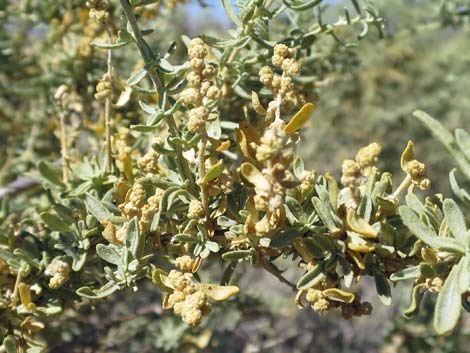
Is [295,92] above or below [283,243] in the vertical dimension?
above

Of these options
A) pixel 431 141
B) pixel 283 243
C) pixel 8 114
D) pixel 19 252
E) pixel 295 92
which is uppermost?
pixel 295 92

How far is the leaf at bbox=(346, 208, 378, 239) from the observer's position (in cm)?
62

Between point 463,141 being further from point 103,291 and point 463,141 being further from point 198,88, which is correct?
point 103,291

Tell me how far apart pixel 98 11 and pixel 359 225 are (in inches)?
16.7

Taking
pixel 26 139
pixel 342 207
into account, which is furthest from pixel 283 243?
pixel 26 139

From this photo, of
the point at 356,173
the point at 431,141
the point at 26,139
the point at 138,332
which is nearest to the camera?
the point at 356,173

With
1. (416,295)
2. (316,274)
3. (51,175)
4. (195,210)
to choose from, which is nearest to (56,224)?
(51,175)

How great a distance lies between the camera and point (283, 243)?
0.67 metres

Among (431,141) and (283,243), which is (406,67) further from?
(283,243)

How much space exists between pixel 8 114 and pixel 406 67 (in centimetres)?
257

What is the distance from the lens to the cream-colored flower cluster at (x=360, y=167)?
0.63 meters

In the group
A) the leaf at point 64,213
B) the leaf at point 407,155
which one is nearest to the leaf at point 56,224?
the leaf at point 64,213

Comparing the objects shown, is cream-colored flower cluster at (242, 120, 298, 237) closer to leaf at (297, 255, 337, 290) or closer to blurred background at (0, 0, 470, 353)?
leaf at (297, 255, 337, 290)

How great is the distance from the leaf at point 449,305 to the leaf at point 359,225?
0.28 feet
